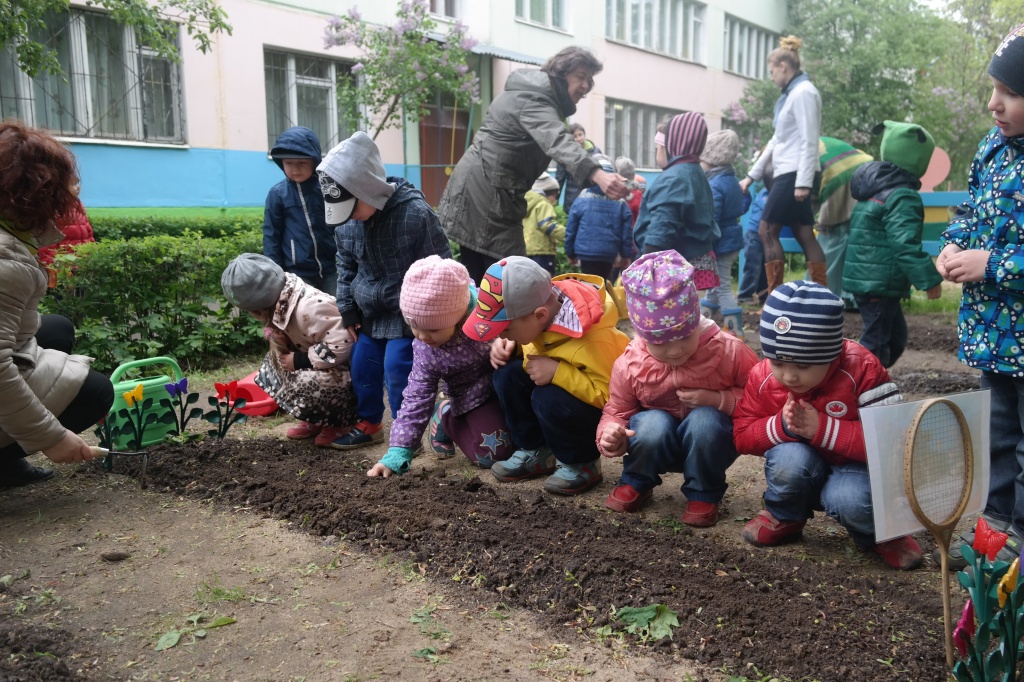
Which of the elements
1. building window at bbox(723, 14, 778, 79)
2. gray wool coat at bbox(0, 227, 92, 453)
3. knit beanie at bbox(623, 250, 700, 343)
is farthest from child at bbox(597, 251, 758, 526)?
building window at bbox(723, 14, 778, 79)

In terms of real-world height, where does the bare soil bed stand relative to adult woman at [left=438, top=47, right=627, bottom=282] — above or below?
below

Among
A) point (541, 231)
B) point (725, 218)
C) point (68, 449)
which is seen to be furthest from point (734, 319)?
point (68, 449)

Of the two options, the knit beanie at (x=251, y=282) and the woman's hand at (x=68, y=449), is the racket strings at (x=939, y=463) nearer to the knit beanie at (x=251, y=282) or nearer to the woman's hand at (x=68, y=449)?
the woman's hand at (x=68, y=449)

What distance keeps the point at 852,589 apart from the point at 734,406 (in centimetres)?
82

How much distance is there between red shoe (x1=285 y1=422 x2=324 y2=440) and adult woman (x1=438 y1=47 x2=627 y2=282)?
1365mm

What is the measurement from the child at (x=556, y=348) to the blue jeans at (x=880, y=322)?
2.11m

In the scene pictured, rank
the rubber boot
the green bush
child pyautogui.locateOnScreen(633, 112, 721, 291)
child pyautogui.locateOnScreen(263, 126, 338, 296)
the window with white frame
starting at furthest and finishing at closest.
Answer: the window with white frame → the rubber boot → child pyautogui.locateOnScreen(633, 112, 721, 291) → the green bush → child pyautogui.locateOnScreen(263, 126, 338, 296)

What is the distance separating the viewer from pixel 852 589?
2.59m

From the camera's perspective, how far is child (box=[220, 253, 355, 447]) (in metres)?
4.30

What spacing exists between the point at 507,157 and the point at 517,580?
9.48 feet

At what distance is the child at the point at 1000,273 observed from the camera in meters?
2.72

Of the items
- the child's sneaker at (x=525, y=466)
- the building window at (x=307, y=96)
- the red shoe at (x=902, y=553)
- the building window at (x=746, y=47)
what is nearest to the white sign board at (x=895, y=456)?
the red shoe at (x=902, y=553)

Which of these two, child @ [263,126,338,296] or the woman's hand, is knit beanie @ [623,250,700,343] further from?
child @ [263,126,338,296]

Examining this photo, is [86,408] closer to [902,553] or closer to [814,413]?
[814,413]
